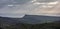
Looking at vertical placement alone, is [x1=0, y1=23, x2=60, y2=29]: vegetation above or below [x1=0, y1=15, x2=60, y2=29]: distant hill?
below

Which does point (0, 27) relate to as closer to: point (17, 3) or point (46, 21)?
point (46, 21)

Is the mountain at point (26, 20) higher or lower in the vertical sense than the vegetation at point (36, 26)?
higher

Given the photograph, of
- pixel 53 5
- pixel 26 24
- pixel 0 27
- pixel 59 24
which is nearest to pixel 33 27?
pixel 26 24

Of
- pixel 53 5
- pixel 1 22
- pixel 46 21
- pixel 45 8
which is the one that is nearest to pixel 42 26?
pixel 46 21

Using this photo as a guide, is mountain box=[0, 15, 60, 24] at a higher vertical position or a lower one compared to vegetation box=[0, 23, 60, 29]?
higher

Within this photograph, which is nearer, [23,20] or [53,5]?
[23,20]

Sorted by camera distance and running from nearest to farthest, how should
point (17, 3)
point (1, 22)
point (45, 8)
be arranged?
point (1, 22)
point (45, 8)
point (17, 3)

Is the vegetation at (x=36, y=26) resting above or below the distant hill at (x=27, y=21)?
below

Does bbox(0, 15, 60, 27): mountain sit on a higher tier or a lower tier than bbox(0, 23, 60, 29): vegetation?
higher

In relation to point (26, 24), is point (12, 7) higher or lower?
higher

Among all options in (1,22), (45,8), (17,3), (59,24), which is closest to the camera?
(59,24)
